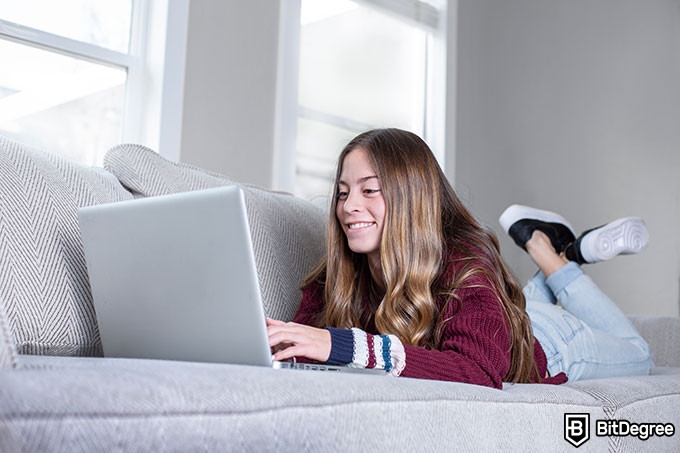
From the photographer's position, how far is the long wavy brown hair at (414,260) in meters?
1.34

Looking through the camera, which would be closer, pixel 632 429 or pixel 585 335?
pixel 632 429

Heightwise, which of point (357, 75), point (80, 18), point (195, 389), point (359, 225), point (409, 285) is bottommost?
point (195, 389)

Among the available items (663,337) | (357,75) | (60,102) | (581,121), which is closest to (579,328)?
(663,337)

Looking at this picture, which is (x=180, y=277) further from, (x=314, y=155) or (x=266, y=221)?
(x=314, y=155)

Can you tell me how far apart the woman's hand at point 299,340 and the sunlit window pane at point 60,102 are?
5.71 feet

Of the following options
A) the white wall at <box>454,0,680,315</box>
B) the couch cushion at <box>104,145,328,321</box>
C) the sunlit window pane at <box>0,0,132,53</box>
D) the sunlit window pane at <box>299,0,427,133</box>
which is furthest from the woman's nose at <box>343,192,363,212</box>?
the white wall at <box>454,0,680,315</box>

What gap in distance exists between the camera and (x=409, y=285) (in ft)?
4.49

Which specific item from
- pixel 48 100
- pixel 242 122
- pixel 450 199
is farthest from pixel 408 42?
pixel 450 199

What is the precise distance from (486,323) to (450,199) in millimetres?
341

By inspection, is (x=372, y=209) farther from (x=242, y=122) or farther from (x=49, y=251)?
(x=242, y=122)

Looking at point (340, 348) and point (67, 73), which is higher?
point (67, 73)

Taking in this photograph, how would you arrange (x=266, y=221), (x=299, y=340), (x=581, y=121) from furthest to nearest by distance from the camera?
(x=581, y=121)
(x=266, y=221)
(x=299, y=340)

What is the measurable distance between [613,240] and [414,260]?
1.04 metres

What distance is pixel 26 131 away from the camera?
252 centimetres
